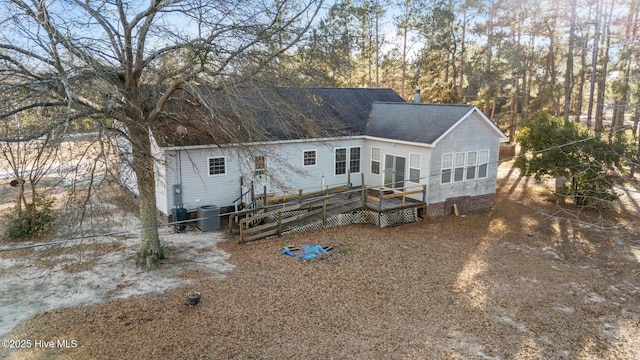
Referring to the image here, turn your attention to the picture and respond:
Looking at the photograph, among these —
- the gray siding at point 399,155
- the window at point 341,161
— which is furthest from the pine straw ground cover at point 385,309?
the window at point 341,161

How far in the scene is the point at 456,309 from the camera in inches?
388

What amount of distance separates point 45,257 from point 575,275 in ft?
49.1

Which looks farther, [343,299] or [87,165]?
[343,299]

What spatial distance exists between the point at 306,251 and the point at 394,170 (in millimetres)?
6567

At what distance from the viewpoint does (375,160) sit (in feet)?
61.8

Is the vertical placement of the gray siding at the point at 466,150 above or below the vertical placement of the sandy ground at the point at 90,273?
above

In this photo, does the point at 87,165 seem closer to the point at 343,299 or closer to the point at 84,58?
the point at 84,58

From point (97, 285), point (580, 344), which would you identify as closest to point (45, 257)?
point (97, 285)

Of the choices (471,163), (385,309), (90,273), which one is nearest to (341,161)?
(471,163)

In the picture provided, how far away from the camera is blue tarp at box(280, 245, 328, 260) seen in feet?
41.6

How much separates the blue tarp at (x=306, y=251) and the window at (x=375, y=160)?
6.38 m

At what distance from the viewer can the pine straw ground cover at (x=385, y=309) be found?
801cm

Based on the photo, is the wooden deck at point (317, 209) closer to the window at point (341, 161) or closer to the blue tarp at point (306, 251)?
the window at point (341, 161)

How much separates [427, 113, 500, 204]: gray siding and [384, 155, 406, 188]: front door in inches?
51.7
